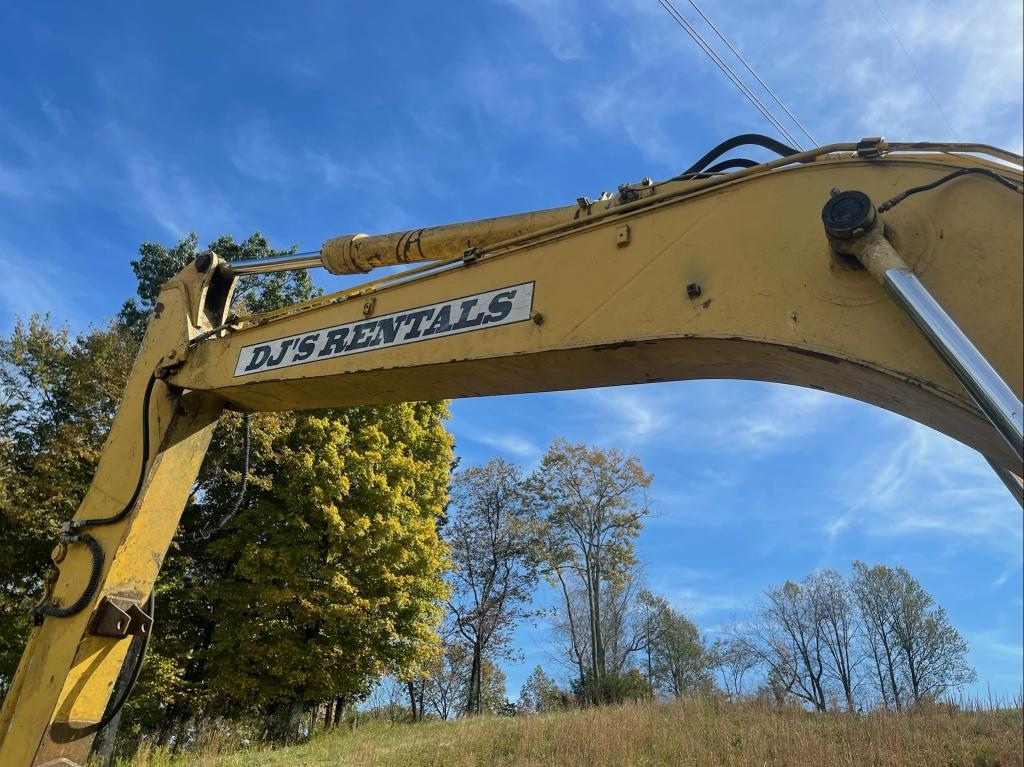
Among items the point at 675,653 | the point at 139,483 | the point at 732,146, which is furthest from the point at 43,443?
the point at 675,653

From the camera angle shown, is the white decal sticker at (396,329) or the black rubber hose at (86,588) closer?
the white decal sticker at (396,329)

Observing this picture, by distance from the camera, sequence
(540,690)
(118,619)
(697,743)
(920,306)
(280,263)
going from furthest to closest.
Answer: (540,690) → (697,743) → (280,263) → (118,619) → (920,306)

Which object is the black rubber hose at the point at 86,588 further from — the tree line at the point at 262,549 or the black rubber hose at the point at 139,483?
the tree line at the point at 262,549

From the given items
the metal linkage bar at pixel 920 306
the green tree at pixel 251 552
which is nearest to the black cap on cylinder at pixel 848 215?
the metal linkage bar at pixel 920 306

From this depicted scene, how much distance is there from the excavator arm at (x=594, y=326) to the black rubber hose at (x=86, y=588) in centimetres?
1

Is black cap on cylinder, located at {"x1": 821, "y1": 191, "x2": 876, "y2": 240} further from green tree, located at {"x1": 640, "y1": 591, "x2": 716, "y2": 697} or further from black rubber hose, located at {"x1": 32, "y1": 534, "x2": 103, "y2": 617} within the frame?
green tree, located at {"x1": 640, "y1": 591, "x2": 716, "y2": 697}

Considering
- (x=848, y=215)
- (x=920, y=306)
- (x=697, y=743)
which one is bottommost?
(x=697, y=743)

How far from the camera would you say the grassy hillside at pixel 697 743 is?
25.6 ft

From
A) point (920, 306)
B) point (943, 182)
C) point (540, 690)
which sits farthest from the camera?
point (540, 690)

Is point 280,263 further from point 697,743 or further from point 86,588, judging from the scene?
point 697,743

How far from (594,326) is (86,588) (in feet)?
11.5

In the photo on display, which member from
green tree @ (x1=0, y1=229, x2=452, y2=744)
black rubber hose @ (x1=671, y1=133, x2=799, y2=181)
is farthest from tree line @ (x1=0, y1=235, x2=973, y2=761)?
black rubber hose @ (x1=671, y1=133, x2=799, y2=181)

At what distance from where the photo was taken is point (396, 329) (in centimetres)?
416

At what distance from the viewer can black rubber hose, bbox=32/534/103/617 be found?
427cm
